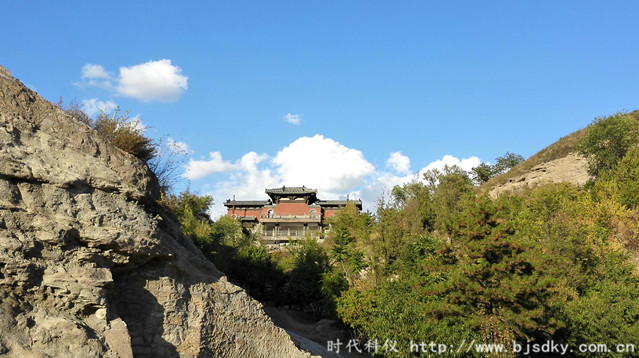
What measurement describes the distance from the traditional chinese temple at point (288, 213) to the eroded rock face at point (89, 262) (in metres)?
36.5

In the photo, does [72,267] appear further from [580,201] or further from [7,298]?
[580,201]

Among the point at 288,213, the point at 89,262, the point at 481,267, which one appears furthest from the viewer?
the point at 288,213

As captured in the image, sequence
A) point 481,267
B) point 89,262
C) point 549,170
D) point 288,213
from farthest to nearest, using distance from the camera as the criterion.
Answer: point 288,213 < point 549,170 < point 481,267 < point 89,262

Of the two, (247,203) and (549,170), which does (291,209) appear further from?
(549,170)

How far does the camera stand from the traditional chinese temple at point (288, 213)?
46.8 meters

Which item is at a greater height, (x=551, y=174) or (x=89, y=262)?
(x=551, y=174)

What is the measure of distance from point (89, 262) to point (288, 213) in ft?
135

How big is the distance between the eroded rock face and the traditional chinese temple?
1436 inches

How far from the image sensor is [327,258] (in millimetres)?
28234

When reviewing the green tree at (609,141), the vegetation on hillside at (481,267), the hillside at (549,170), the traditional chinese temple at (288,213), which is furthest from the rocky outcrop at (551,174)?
the traditional chinese temple at (288,213)

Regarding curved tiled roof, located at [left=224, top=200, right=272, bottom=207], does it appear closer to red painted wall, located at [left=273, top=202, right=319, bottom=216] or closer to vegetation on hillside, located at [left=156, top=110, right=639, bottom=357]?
red painted wall, located at [left=273, top=202, right=319, bottom=216]

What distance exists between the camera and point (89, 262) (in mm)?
7414

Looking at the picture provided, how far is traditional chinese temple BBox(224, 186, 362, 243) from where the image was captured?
1842 inches

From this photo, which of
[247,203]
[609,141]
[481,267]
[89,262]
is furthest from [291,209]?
[89,262]
